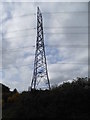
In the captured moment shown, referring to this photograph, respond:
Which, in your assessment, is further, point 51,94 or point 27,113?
point 51,94

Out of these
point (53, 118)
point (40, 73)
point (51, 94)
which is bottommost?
point (53, 118)

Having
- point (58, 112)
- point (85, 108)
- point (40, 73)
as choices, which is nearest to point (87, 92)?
point (85, 108)

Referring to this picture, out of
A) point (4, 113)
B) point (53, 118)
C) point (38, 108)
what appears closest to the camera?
point (53, 118)

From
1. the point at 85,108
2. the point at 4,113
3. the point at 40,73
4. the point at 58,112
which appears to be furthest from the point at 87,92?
the point at 4,113

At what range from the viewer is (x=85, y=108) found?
92.0 ft

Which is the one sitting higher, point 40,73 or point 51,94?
point 40,73

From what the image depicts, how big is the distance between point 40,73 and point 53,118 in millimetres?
4684

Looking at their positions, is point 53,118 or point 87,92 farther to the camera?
point 87,92

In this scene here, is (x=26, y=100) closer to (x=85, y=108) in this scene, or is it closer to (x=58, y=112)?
(x=58, y=112)

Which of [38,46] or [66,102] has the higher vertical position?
[38,46]

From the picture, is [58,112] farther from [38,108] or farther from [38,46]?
[38,46]

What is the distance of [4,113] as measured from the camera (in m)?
29.8

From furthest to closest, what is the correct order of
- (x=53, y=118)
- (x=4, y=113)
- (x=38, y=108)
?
1. (x=4, y=113)
2. (x=38, y=108)
3. (x=53, y=118)

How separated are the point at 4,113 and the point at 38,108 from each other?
4.55 meters
